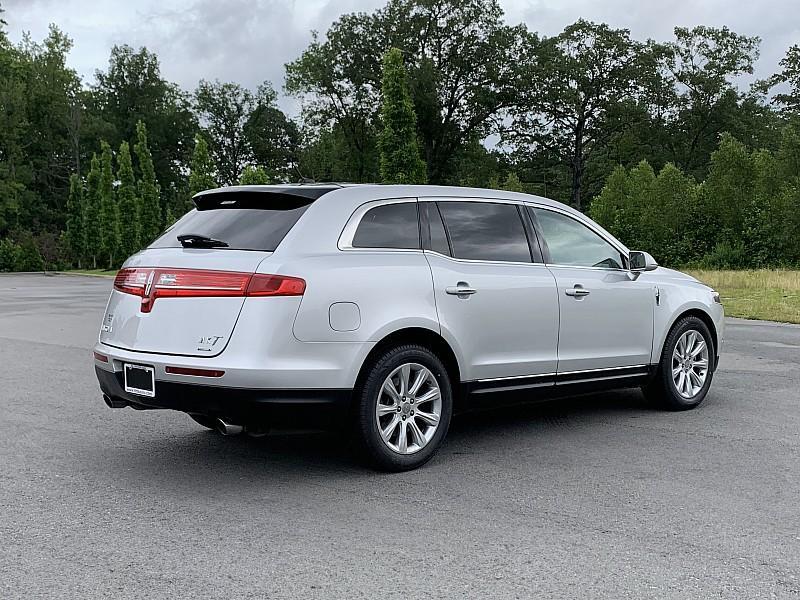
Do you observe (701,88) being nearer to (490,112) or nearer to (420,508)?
(490,112)

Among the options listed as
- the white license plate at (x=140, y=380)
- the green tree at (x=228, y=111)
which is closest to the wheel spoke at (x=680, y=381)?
the white license plate at (x=140, y=380)

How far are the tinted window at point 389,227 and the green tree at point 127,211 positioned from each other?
158 feet

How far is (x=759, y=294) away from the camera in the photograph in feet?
71.4

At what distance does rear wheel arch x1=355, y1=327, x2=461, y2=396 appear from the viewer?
17.9 feet

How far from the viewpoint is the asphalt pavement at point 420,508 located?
383 cm

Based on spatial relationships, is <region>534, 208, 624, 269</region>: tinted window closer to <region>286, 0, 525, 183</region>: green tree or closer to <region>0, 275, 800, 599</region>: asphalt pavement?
<region>0, 275, 800, 599</region>: asphalt pavement

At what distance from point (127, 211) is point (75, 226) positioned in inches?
296

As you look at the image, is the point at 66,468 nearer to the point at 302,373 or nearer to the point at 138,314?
the point at 138,314

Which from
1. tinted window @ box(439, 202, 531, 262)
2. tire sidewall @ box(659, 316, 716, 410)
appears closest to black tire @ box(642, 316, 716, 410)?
tire sidewall @ box(659, 316, 716, 410)

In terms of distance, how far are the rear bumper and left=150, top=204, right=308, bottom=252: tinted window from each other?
0.86 m

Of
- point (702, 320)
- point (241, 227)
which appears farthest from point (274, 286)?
point (702, 320)

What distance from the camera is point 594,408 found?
7852mm

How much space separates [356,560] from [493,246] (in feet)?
9.41

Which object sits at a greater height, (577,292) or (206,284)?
(206,284)
